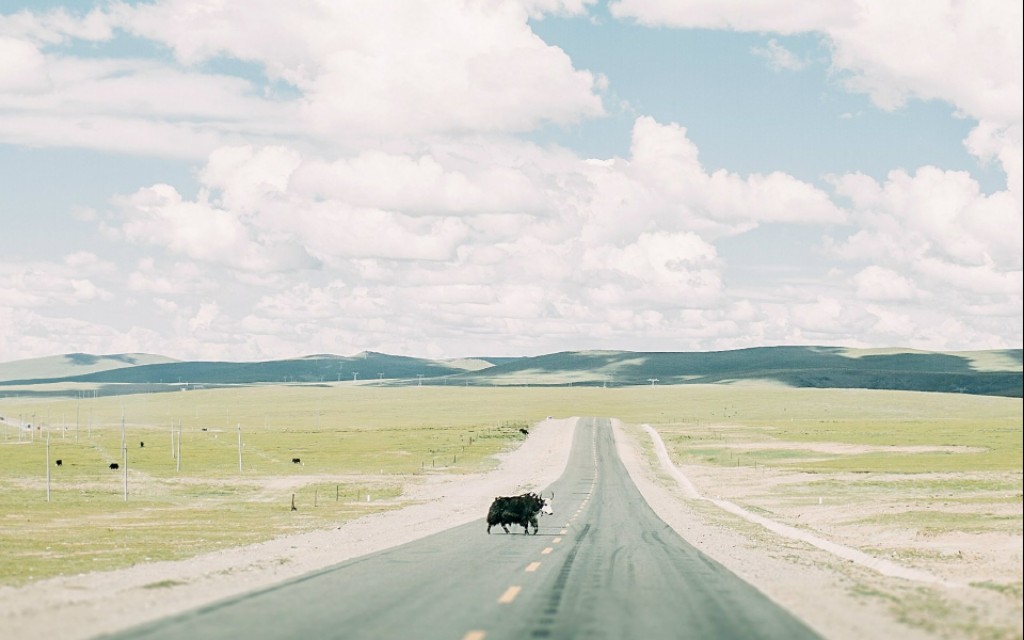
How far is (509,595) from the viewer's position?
22453 millimetres

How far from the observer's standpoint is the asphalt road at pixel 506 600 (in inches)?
706

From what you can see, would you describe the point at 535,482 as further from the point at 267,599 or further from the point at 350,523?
the point at 267,599

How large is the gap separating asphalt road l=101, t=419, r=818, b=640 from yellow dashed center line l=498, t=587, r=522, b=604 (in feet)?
0.16

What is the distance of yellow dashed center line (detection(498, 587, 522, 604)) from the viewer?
851 inches

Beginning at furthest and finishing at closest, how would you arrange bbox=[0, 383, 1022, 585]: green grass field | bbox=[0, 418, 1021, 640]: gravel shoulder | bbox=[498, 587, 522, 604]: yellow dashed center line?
bbox=[0, 383, 1022, 585]: green grass field < bbox=[498, 587, 522, 604]: yellow dashed center line < bbox=[0, 418, 1021, 640]: gravel shoulder

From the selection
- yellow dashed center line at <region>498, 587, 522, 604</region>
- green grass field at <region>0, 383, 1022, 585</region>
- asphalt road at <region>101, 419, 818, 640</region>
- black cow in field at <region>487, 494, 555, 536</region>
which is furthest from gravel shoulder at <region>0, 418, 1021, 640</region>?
yellow dashed center line at <region>498, 587, 522, 604</region>

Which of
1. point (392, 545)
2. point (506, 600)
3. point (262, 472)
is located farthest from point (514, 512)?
point (262, 472)

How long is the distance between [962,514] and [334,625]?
39.4 m

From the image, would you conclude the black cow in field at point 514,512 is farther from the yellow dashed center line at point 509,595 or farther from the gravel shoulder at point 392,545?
the yellow dashed center line at point 509,595

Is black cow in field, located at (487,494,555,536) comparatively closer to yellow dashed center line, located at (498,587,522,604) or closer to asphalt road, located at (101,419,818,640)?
asphalt road, located at (101,419,818,640)

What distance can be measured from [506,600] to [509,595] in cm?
79

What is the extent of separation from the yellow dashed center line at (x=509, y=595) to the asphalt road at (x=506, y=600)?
50mm


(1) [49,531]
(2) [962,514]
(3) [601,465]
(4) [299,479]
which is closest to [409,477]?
(4) [299,479]

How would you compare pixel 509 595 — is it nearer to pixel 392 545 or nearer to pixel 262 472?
pixel 392 545
